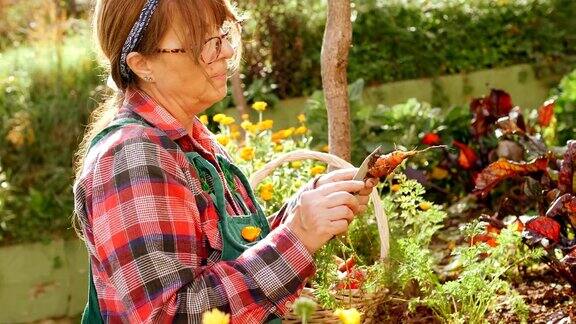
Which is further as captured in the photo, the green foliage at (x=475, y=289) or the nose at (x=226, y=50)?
the green foliage at (x=475, y=289)

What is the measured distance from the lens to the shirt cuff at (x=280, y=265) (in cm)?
203

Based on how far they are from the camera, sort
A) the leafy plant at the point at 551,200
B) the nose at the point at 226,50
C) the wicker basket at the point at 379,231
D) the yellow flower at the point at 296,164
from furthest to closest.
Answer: the yellow flower at the point at 296,164 → the leafy plant at the point at 551,200 → the wicker basket at the point at 379,231 → the nose at the point at 226,50

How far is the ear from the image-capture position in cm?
215

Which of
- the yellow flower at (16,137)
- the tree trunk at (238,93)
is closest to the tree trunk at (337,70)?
the tree trunk at (238,93)

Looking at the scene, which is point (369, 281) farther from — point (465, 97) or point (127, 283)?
point (465, 97)

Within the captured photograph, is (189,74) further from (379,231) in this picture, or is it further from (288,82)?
(288,82)

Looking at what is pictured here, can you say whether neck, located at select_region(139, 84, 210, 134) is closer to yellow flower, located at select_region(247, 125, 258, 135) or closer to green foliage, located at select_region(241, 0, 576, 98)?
yellow flower, located at select_region(247, 125, 258, 135)

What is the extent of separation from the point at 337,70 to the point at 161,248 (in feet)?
4.82

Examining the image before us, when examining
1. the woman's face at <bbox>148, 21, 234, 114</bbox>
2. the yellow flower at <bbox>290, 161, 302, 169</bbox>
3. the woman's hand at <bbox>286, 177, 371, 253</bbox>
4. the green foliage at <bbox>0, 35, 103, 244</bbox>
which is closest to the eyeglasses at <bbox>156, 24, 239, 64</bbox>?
the woman's face at <bbox>148, 21, 234, 114</bbox>

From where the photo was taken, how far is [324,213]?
203 centimetres

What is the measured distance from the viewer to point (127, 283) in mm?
1970

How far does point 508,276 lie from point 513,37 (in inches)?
160

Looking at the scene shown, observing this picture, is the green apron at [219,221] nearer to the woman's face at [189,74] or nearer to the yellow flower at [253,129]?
the woman's face at [189,74]

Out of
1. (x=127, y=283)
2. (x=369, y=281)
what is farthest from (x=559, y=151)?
(x=127, y=283)
